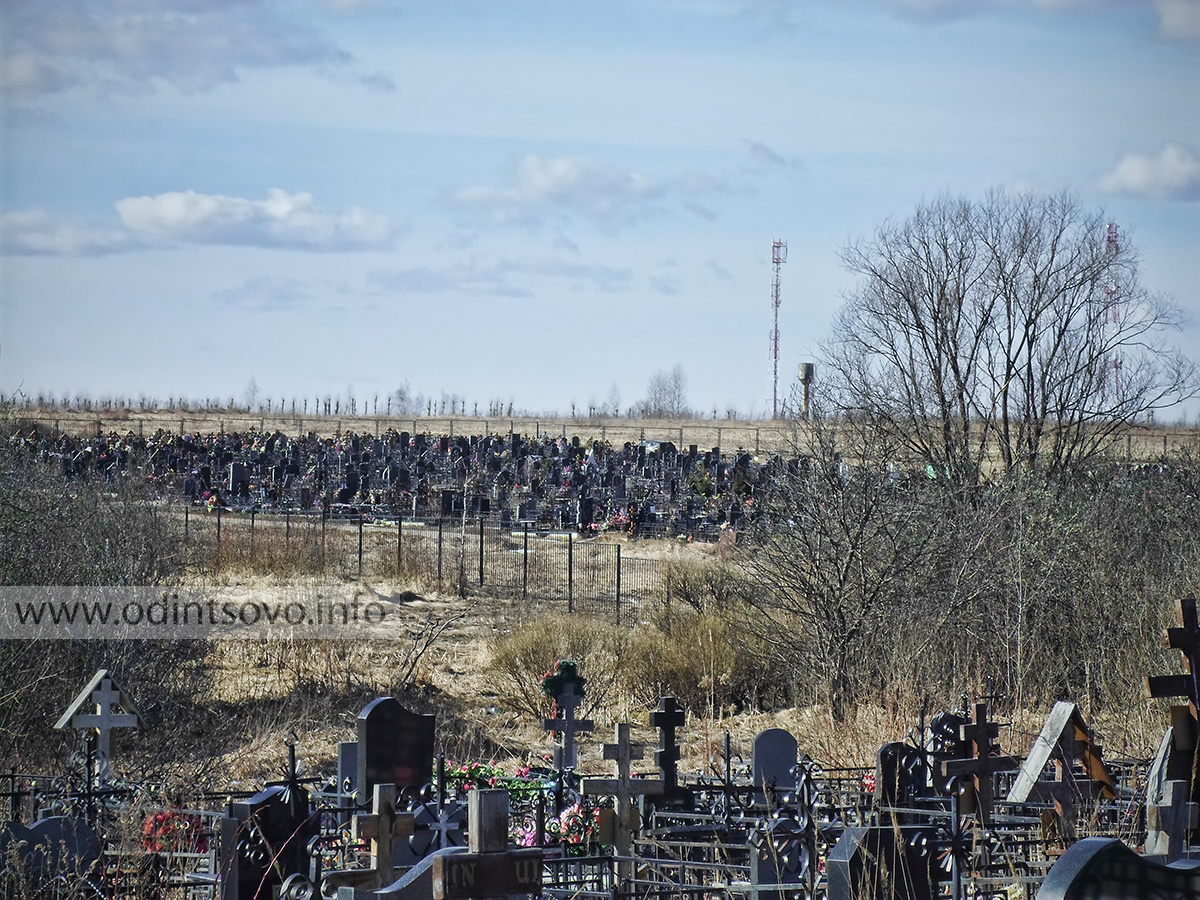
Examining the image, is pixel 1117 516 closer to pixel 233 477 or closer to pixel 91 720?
pixel 91 720

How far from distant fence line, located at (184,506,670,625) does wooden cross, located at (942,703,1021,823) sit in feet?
43.1

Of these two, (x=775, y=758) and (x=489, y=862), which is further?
(x=775, y=758)

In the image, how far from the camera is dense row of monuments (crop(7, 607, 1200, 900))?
5.12 meters

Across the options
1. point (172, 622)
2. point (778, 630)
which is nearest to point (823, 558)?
point (778, 630)

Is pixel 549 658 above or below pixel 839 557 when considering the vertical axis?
below

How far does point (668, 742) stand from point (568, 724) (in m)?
1.23

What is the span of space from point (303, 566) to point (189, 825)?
1785 centimetres

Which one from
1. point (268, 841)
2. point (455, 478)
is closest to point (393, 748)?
point (268, 841)

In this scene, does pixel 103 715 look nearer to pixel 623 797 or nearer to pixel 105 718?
pixel 105 718

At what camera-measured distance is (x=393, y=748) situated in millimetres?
8344

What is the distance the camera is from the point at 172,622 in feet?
50.6

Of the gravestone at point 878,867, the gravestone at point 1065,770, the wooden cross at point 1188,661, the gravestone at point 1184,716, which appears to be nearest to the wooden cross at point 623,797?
the gravestone at point 878,867

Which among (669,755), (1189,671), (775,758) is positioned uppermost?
(1189,671)

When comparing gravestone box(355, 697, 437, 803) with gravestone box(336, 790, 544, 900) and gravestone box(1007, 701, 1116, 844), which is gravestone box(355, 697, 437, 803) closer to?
gravestone box(1007, 701, 1116, 844)
